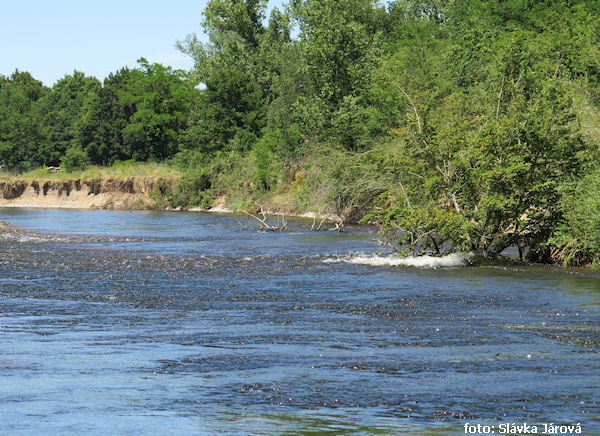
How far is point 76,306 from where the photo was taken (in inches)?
806

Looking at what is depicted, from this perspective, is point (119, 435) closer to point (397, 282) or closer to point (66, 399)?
point (66, 399)

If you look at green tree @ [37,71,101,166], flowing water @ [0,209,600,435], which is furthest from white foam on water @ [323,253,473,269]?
green tree @ [37,71,101,166]

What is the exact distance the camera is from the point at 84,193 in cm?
8981

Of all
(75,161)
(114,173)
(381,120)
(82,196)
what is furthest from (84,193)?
(381,120)

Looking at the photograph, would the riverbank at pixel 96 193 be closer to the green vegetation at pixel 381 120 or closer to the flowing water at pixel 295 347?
the green vegetation at pixel 381 120

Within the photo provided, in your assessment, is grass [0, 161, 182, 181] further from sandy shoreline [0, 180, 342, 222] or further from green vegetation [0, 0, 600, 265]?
green vegetation [0, 0, 600, 265]

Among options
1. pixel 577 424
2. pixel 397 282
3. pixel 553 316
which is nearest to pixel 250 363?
pixel 577 424

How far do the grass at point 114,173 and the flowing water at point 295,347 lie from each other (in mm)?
56202

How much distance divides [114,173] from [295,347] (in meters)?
76.1

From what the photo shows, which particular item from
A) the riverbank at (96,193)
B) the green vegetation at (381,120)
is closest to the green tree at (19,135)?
the green vegetation at (381,120)

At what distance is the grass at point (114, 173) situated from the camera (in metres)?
86.1

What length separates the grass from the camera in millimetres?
86062

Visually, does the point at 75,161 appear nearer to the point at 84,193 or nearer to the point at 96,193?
the point at 84,193

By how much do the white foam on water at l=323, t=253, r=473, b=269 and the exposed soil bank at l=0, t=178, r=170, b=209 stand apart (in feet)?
182
